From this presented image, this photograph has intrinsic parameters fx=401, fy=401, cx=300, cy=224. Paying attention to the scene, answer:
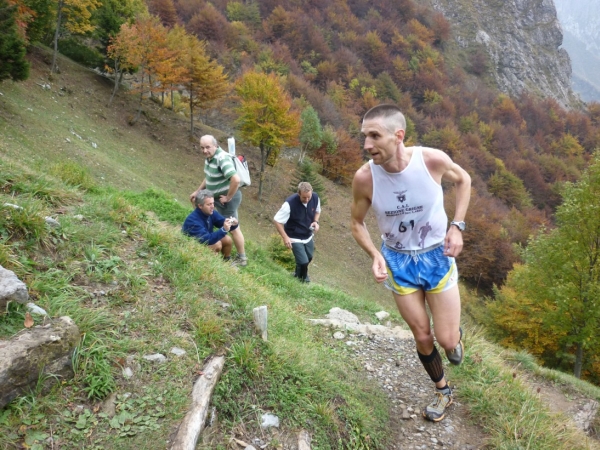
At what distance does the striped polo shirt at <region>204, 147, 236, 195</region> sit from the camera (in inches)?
249

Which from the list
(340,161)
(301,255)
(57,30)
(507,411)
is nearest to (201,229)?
(301,255)

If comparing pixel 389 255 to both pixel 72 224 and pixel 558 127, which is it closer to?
pixel 72 224

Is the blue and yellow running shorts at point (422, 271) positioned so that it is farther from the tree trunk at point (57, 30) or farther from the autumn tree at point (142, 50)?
the tree trunk at point (57, 30)

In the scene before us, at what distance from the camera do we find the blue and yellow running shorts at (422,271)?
10.5ft

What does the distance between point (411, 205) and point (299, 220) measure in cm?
393

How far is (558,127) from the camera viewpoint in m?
74.6

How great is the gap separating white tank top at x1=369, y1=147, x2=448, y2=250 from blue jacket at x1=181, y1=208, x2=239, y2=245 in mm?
3046

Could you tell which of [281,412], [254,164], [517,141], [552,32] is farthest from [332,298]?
[552,32]

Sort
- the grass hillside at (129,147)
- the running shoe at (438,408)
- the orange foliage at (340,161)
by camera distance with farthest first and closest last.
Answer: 1. the orange foliage at (340,161)
2. the grass hillside at (129,147)
3. the running shoe at (438,408)

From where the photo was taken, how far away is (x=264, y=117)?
2972 cm

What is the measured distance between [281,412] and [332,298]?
4275 millimetres

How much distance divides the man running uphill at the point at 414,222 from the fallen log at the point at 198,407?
1.36m

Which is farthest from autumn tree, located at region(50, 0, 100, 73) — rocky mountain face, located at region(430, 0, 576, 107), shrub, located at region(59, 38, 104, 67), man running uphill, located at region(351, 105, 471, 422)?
rocky mountain face, located at region(430, 0, 576, 107)

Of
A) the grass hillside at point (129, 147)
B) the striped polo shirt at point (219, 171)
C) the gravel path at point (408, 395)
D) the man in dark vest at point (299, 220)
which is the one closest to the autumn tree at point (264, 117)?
the grass hillside at point (129, 147)
